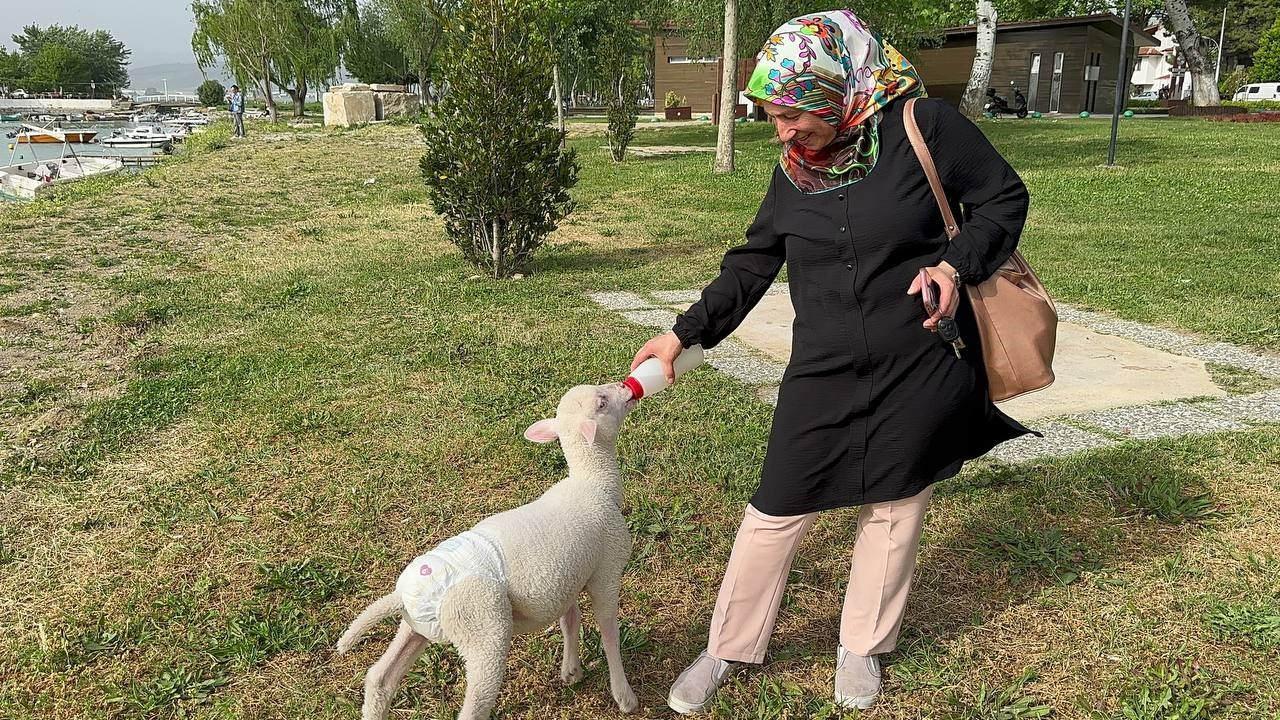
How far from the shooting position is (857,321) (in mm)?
2305

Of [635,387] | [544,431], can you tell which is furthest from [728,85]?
[544,431]

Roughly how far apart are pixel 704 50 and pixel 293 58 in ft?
97.0

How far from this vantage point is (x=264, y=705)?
2.58 m

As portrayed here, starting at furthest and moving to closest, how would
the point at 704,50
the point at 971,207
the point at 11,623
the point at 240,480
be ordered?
the point at 704,50
the point at 240,480
the point at 11,623
the point at 971,207

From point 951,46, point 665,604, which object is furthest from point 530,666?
point 951,46

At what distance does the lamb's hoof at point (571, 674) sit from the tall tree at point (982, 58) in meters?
23.8

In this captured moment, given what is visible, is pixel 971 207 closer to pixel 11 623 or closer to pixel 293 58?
pixel 11 623

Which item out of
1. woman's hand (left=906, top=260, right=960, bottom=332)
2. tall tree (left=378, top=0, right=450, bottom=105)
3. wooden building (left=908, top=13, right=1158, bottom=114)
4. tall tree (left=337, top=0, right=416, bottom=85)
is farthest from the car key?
tall tree (left=337, top=0, right=416, bottom=85)

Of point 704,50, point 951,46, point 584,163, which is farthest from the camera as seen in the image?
point 951,46

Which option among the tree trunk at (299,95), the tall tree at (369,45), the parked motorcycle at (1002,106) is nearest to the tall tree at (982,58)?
the parked motorcycle at (1002,106)

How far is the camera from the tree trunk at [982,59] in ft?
77.3

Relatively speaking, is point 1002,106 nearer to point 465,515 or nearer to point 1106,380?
point 1106,380

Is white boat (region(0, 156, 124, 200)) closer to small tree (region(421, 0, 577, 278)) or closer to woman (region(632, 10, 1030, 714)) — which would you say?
small tree (region(421, 0, 577, 278))

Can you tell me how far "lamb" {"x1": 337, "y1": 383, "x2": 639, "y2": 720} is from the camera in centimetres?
200
